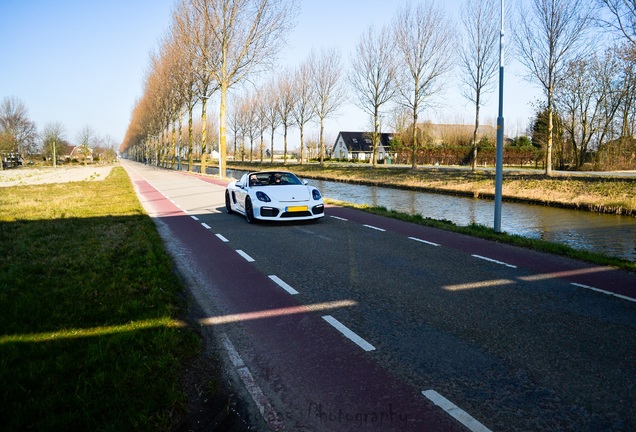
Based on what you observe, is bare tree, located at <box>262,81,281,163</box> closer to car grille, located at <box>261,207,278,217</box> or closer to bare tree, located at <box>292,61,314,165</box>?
bare tree, located at <box>292,61,314,165</box>

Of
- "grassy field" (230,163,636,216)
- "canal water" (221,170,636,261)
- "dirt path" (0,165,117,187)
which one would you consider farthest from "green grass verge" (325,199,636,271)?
"dirt path" (0,165,117,187)

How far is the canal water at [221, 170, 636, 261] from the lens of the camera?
11445 mm

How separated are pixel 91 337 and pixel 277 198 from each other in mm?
7500

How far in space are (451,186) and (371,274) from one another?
67.4 feet

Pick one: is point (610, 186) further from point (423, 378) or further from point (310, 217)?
point (423, 378)

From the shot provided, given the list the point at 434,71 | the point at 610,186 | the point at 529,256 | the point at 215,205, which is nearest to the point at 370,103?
the point at 434,71

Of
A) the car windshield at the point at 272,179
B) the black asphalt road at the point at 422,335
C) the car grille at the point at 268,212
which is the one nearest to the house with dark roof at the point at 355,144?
the car windshield at the point at 272,179

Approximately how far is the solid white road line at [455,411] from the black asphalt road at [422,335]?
0.5 inches

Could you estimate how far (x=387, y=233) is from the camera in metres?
10.5

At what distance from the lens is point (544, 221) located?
605 inches

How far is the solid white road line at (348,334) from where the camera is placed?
416 centimetres

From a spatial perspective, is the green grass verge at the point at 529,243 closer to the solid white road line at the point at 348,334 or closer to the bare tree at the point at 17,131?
the solid white road line at the point at 348,334

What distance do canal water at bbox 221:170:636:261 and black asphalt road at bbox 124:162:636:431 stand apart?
4313 mm

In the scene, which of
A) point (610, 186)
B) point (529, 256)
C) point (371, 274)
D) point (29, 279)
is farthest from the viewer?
point (610, 186)
